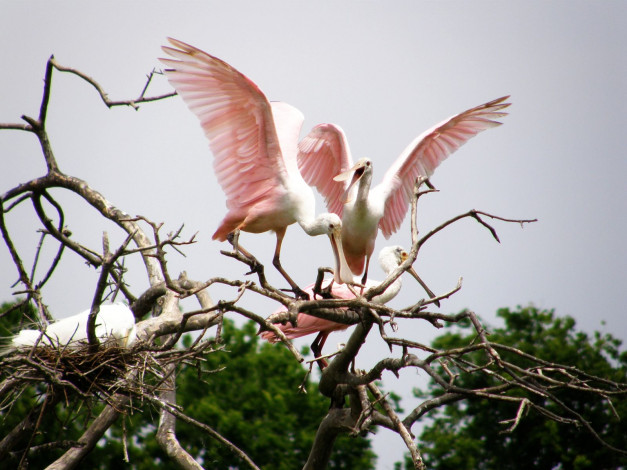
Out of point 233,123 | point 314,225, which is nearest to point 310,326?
point 314,225

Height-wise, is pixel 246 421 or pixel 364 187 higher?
pixel 246 421

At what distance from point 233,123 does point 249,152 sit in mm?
257

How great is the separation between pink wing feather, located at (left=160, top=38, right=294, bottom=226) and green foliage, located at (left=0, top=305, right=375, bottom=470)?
10143 mm

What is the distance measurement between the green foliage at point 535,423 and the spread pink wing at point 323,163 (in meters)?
10.1

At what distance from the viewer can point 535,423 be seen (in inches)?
770

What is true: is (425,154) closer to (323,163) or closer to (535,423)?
(323,163)

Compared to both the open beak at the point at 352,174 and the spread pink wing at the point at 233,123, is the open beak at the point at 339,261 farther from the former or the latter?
the spread pink wing at the point at 233,123

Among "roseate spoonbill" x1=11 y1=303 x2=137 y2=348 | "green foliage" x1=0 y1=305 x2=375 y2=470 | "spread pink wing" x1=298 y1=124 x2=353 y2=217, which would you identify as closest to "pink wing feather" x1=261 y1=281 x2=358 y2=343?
"spread pink wing" x1=298 y1=124 x2=353 y2=217

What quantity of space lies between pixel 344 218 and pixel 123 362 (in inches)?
99.8

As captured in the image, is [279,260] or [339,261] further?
[279,260]

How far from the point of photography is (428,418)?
2005 centimetres

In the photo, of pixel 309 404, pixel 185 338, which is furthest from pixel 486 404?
pixel 185 338

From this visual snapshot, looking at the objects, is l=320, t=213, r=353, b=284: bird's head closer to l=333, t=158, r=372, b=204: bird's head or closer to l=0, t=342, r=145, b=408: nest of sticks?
l=333, t=158, r=372, b=204: bird's head

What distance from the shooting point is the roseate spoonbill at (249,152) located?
6410mm
